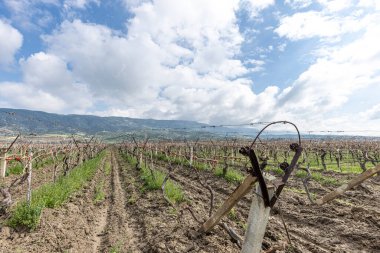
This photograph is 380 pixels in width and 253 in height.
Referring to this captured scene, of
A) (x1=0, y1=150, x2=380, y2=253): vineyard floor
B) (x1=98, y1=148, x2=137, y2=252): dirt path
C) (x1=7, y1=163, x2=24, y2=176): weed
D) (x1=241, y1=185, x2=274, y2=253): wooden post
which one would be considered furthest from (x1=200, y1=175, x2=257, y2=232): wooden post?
(x1=7, y1=163, x2=24, y2=176): weed

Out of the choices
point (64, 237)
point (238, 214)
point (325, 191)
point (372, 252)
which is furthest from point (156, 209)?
point (325, 191)

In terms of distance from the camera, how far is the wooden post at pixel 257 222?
305 centimetres

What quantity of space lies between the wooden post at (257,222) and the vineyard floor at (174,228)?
1778 mm

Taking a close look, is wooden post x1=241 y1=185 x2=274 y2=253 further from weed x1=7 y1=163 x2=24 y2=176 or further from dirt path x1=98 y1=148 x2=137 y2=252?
weed x1=7 y1=163 x2=24 y2=176

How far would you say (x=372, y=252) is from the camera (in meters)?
6.09

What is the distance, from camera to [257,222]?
306 cm

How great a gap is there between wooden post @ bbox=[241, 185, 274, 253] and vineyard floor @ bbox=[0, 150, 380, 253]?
178 centimetres

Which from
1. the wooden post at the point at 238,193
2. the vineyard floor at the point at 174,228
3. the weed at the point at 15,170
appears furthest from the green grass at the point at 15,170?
the wooden post at the point at 238,193

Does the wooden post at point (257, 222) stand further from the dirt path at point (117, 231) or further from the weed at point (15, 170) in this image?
the weed at point (15, 170)

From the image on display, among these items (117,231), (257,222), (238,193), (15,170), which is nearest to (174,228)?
(117,231)

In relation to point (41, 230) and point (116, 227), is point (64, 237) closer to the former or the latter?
point (41, 230)

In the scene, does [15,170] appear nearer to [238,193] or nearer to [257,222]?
[238,193]

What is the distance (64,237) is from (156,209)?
342 centimetres

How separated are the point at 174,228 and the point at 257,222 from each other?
429cm
